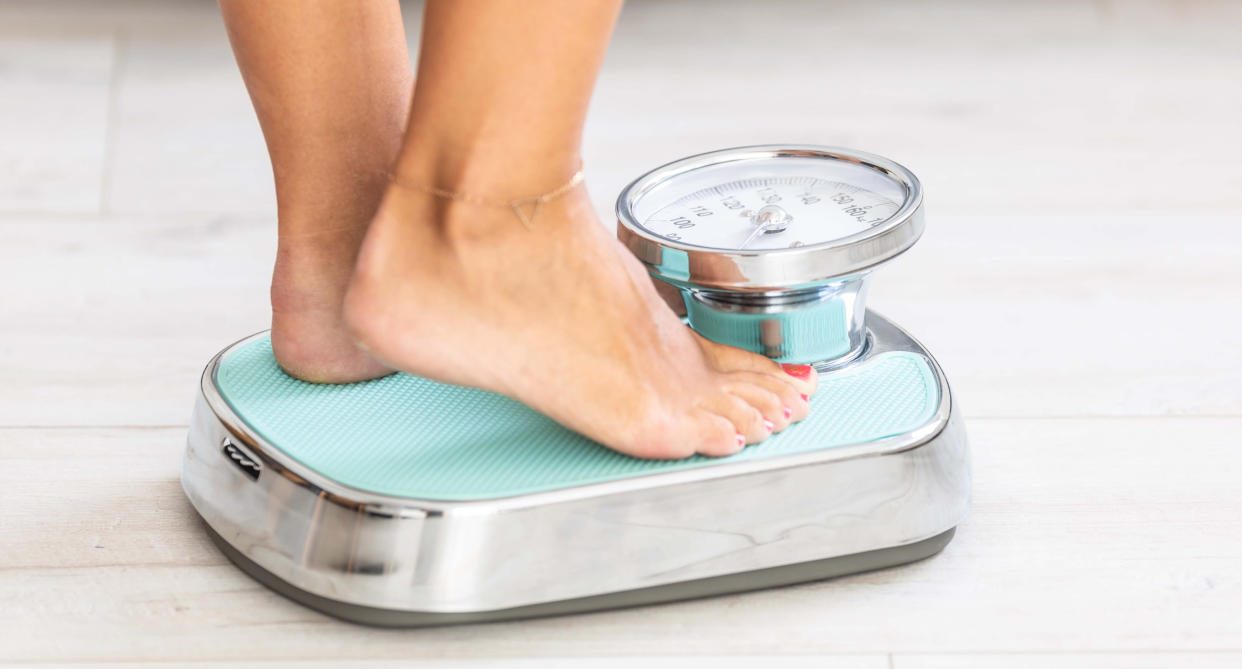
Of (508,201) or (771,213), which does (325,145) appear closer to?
(508,201)

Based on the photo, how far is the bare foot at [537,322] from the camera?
0.74 m

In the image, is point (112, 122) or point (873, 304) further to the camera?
point (112, 122)

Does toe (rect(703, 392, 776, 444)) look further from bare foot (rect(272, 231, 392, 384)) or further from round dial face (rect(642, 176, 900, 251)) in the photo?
bare foot (rect(272, 231, 392, 384))

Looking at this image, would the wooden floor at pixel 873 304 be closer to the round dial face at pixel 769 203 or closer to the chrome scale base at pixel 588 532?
the chrome scale base at pixel 588 532

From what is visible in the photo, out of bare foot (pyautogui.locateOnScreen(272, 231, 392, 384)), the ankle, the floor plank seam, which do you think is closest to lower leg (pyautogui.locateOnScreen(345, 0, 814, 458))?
the ankle

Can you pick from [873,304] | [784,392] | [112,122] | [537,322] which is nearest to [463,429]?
[537,322]

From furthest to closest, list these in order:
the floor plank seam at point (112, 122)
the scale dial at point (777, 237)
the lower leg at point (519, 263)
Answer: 1. the floor plank seam at point (112, 122)
2. the scale dial at point (777, 237)
3. the lower leg at point (519, 263)

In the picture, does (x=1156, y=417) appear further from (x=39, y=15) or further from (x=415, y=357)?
(x=39, y=15)

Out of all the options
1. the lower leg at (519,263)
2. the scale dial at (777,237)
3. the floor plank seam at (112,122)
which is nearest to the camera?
the lower leg at (519,263)

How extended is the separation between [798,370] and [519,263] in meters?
0.19

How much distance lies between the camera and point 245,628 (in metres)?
0.76

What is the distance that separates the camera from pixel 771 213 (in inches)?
34.1

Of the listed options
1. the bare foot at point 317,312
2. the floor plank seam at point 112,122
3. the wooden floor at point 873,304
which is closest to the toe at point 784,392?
the wooden floor at point 873,304

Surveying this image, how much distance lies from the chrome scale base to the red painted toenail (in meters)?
0.07
